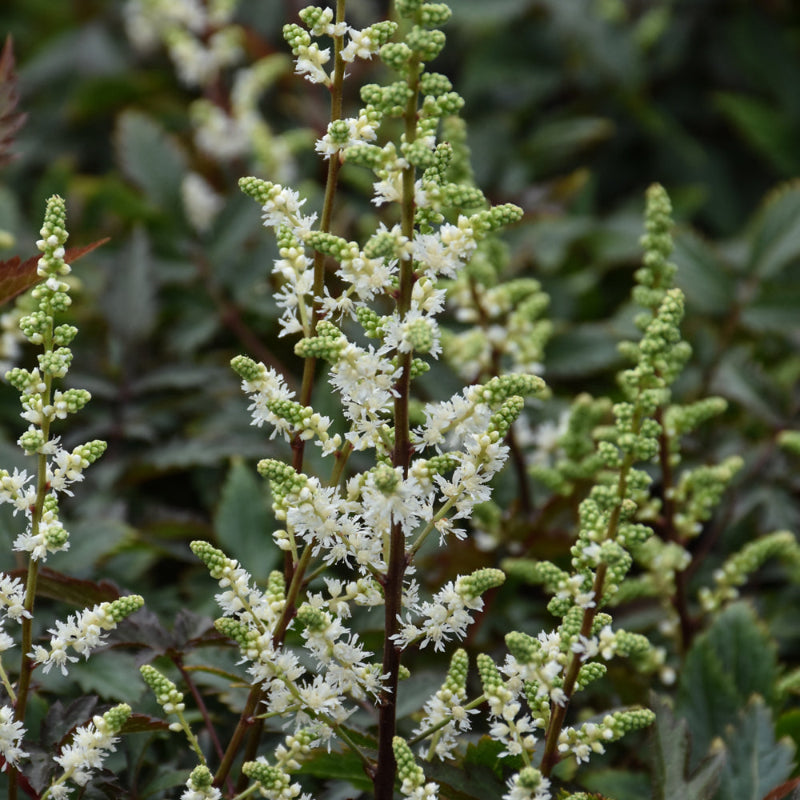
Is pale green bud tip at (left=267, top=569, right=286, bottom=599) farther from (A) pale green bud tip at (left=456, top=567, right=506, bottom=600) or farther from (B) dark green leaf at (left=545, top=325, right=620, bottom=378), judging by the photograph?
(B) dark green leaf at (left=545, top=325, right=620, bottom=378)

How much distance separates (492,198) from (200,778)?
6.57 feet

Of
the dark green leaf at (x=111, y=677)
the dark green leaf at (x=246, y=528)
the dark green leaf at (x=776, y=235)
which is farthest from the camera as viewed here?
the dark green leaf at (x=776, y=235)

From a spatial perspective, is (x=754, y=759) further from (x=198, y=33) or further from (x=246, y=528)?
(x=198, y=33)

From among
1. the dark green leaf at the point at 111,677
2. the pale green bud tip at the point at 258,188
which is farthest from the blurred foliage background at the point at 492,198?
the pale green bud tip at the point at 258,188

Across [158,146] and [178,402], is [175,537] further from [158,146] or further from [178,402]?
[158,146]

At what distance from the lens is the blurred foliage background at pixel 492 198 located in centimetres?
193

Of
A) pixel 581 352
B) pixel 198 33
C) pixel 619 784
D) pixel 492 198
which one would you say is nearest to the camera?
pixel 619 784

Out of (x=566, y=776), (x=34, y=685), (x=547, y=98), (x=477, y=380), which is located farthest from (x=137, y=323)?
(x=547, y=98)

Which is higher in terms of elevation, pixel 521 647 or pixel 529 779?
pixel 521 647

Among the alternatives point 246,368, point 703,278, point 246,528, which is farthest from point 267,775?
point 703,278

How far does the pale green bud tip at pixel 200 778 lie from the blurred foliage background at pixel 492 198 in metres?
0.61

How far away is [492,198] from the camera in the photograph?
273 centimetres

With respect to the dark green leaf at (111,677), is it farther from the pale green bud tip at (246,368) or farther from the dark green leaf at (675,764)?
the dark green leaf at (675,764)

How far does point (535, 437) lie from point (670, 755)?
781 mm
